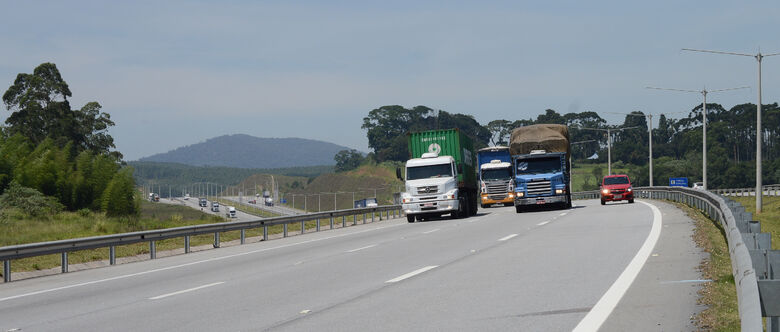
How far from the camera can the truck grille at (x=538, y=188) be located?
1529 inches

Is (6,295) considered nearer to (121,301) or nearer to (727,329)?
(121,301)

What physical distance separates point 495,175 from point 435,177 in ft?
45.6

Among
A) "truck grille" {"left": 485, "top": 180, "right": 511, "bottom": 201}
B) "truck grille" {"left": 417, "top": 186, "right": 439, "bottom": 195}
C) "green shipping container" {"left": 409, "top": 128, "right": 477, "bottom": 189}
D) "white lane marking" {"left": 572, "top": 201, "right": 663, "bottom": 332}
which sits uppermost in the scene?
"green shipping container" {"left": 409, "top": 128, "right": 477, "bottom": 189}

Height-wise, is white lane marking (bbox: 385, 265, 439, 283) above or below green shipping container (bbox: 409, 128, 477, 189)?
below

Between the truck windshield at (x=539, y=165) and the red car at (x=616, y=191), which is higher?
the truck windshield at (x=539, y=165)

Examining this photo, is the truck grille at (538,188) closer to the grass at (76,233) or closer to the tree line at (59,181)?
the grass at (76,233)

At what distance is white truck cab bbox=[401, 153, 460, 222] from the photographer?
36.6m

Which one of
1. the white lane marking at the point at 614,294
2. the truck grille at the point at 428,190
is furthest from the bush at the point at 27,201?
the white lane marking at the point at 614,294

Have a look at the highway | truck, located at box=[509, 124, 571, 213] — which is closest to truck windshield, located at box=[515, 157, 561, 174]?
truck, located at box=[509, 124, 571, 213]

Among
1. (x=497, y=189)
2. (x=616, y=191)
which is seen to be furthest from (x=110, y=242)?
(x=616, y=191)

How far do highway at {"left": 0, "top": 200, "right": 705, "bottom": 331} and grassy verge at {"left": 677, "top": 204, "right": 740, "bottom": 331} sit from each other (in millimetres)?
172

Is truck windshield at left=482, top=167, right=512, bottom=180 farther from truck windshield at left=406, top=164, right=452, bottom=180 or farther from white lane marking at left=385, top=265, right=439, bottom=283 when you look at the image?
white lane marking at left=385, top=265, right=439, bottom=283

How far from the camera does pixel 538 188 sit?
3894 cm

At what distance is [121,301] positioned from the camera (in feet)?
39.0
